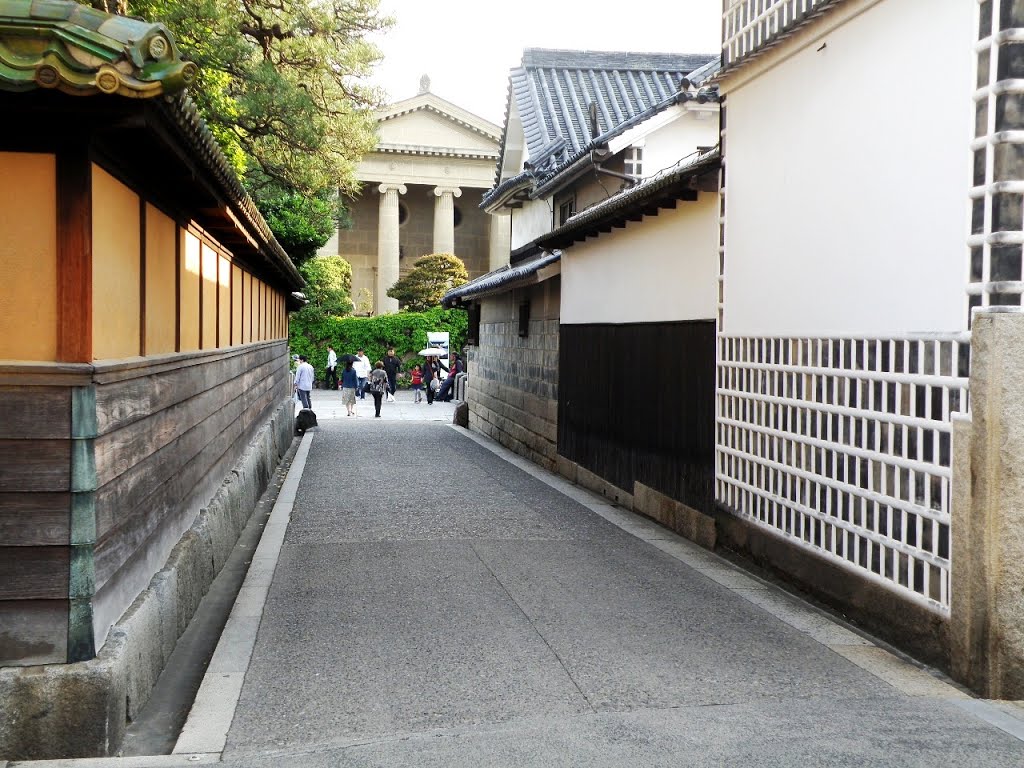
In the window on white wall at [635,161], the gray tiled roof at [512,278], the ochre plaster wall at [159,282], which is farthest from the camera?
the window on white wall at [635,161]

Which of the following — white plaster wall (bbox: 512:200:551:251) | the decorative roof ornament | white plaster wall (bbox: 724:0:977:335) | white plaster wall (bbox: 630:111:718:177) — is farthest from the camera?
white plaster wall (bbox: 512:200:551:251)

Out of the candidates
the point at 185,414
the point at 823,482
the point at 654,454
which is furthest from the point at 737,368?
the point at 185,414

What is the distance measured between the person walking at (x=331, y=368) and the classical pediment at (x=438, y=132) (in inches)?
716

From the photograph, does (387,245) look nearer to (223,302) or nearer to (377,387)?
(377,387)

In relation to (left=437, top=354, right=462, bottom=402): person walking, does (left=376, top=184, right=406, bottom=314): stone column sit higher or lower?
higher

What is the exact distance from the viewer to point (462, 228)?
6694 cm

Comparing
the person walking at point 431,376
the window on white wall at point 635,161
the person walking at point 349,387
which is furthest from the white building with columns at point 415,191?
the window on white wall at point 635,161

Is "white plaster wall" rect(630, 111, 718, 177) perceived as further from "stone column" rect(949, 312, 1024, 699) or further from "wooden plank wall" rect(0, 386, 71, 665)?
"wooden plank wall" rect(0, 386, 71, 665)

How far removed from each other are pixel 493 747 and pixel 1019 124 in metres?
4.42

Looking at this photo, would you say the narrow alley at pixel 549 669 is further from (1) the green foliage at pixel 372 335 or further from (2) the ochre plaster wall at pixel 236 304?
(1) the green foliage at pixel 372 335

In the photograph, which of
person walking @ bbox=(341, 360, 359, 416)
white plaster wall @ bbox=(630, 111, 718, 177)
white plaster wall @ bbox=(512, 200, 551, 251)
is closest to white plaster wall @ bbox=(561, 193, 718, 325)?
white plaster wall @ bbox=(630, 111, 718, 177)

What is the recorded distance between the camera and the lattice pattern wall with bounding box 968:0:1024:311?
19.4 feet

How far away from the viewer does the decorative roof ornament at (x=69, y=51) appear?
13.9ft

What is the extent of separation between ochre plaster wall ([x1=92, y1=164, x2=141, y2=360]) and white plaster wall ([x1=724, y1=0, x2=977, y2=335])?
4.86 m
